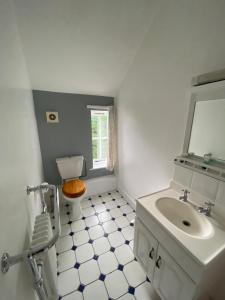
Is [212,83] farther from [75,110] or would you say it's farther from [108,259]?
[108,259]

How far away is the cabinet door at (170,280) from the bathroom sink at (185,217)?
0.25 metres

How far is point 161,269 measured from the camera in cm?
95

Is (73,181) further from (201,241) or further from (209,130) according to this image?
(209,130)

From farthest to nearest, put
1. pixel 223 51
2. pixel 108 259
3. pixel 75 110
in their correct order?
pixel 75 110 → pixel 108 259 → pixel 223 51

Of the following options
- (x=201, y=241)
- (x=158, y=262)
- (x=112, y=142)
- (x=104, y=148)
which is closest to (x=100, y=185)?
(x=104, y=148)

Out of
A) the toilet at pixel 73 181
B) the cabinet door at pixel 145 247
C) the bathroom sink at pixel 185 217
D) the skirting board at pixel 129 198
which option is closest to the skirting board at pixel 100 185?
the skirting board at pixel 129 198

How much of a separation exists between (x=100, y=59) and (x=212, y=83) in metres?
1.25

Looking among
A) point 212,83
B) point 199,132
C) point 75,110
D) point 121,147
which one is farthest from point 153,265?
point 75,110

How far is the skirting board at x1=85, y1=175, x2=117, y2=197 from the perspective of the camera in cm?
243

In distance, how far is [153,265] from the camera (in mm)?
1033

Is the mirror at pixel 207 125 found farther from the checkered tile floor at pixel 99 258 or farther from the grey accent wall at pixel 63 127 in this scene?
the grey accent wall at pixel 63 127

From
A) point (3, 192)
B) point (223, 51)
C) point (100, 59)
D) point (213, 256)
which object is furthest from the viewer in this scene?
point (100, 59)

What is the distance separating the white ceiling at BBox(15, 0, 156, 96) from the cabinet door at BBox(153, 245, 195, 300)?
6.50 ft

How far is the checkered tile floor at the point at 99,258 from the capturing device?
3.84 feet
